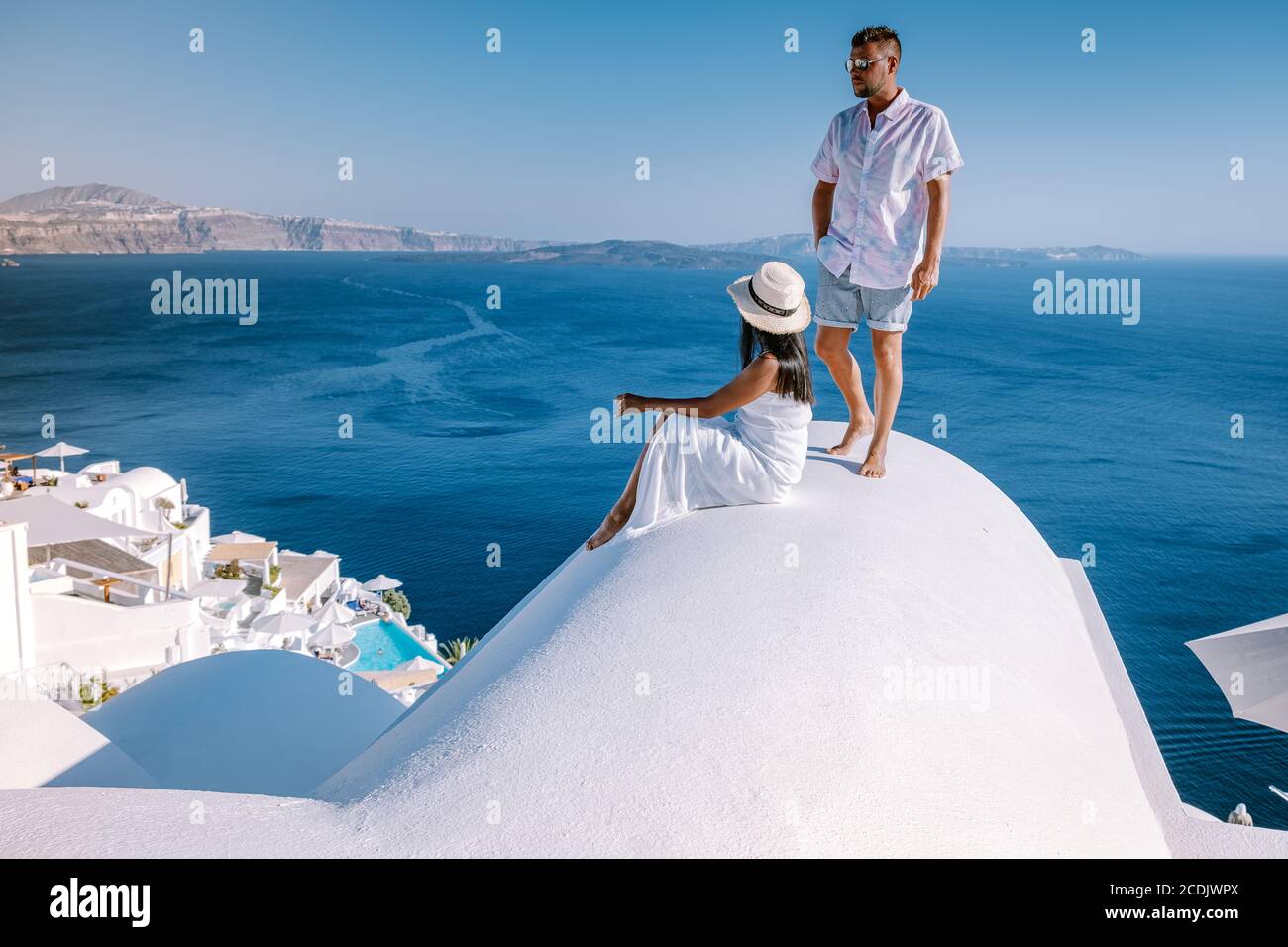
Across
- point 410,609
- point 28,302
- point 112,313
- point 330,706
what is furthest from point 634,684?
point 28,302

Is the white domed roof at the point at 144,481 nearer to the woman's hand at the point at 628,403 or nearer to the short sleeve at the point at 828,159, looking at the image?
the woman's hand at the point at 628,403

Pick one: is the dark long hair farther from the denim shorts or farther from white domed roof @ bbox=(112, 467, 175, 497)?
white domed roof @ bbox=(112, 467, 175, 497)

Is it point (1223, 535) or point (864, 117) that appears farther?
point (1223, 535)

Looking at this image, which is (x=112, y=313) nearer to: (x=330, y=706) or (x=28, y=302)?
(x=28, y=302)

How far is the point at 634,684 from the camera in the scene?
3.22 meters

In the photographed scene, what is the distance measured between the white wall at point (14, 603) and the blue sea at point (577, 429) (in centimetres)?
1831

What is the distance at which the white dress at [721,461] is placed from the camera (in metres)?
4.44

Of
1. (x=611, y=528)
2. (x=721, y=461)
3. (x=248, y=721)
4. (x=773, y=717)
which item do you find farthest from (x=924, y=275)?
(x=248, y=721)

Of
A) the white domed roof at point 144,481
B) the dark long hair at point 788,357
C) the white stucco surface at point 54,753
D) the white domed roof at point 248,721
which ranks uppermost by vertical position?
the dark long hair at point 788,357

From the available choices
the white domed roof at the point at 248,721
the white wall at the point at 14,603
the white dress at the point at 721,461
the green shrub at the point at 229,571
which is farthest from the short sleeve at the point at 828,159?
the green shrub at the point at 229,571

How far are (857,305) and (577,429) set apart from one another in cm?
5172

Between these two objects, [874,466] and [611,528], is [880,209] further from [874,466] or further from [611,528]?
[611,528]

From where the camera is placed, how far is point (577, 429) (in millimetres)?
56656
